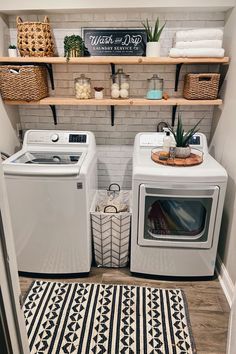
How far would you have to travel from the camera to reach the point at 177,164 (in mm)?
2029

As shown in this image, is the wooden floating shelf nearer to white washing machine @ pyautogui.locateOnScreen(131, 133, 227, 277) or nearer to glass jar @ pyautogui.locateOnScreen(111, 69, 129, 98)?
glass jar @ pyautogui.locateOnScreen(111, 69, 129, 98)

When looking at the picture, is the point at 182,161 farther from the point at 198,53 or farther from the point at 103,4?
the point at 103,4

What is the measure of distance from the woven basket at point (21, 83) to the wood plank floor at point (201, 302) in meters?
1.55

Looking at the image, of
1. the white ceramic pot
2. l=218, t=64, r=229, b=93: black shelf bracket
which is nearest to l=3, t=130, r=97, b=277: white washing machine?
the white ceramic pot

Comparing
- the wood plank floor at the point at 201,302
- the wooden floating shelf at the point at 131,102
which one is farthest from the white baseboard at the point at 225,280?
the wooden floating shelf at the point at 131,102

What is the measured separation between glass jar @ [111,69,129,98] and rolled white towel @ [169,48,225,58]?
46cm

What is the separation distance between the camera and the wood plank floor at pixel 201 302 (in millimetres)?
1752

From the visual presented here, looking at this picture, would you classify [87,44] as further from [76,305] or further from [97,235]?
[76,305]

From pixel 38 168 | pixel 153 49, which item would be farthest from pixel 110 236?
pixel 153 49

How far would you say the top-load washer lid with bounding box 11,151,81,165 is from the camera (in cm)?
233

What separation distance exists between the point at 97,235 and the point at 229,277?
3.58 ft

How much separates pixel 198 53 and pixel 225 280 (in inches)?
71.3

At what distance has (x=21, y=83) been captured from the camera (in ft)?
7.33

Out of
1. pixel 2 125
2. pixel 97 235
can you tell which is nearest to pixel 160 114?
pixel 97 235
